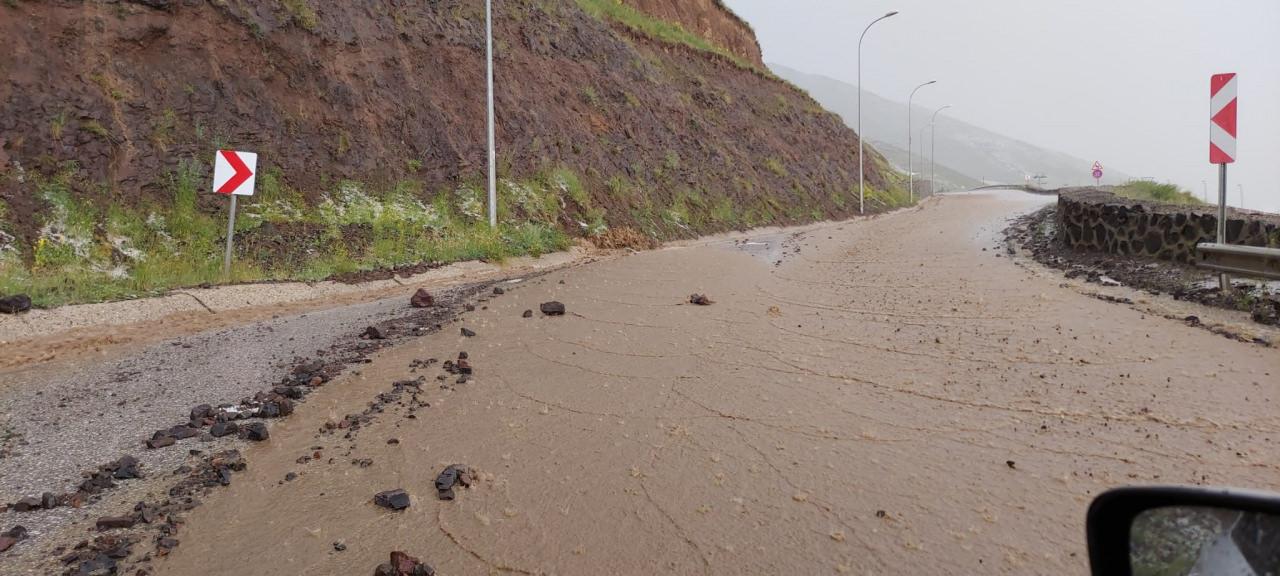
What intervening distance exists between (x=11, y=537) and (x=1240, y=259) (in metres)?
10.4

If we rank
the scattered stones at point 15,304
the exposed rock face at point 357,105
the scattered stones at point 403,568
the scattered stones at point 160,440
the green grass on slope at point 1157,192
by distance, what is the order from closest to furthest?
the scattered stones at point 403,568 → the scattered stones at point 160,440 → the scattered stones at point 15,304 → the exposed rock face at point 357,105 → the green grass on slope at point 1157,192

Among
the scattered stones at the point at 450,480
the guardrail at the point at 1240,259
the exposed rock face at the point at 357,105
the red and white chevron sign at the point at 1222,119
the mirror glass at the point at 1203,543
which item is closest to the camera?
the mirror glass at the point at 1203,543

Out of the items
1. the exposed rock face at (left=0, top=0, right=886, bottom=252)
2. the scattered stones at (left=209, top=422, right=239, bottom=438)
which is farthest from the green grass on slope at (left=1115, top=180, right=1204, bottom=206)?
the scattered stones at (left=209, top=422, right=239, bottom=438)

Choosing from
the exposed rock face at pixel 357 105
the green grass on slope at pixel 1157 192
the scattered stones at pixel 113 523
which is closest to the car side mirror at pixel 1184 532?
the scattered stones at pixel 113 523

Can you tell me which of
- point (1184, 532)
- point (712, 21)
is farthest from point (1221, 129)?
point (712, 21)

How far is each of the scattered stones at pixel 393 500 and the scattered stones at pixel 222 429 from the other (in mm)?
1518

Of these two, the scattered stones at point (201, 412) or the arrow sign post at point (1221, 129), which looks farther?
the arrow sign post at point (1221, 129)

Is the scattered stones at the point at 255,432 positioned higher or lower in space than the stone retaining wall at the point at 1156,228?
lower

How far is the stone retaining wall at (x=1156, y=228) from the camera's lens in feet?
29.0

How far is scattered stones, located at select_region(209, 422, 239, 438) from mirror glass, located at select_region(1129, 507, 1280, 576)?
450 centimetres

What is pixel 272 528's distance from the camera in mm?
3127

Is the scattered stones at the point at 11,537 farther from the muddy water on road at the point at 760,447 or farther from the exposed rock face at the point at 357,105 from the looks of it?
the exposed rock face at the point at 357,105

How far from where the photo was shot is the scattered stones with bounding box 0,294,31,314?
288 inches

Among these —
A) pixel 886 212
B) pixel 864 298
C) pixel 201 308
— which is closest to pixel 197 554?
pixel 201 308
